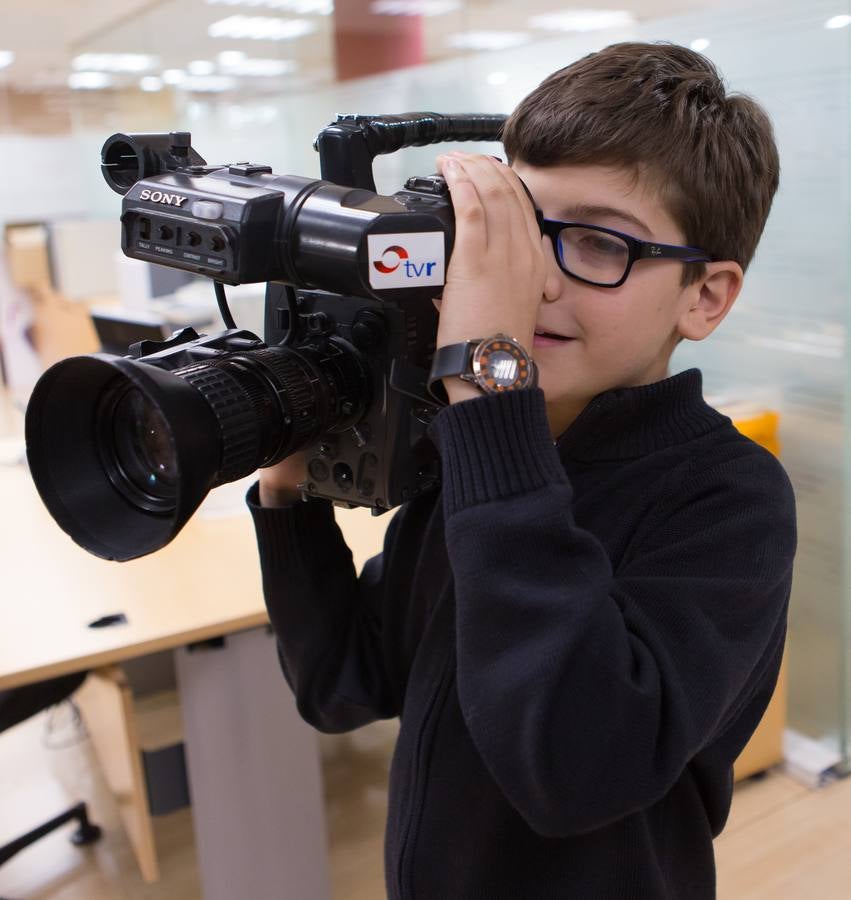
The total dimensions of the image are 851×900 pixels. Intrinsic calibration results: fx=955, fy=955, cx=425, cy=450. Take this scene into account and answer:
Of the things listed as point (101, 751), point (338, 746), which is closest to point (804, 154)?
point (338, 746)

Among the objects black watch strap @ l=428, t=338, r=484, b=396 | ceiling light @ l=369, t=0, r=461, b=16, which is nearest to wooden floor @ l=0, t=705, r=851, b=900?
black watch strap @ l=428, t=338, r=484, b=396

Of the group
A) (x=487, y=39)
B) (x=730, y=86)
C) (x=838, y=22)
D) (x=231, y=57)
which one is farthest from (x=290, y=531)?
(x=231, y=57)

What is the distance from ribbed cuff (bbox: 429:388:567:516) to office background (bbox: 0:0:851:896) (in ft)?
5.12

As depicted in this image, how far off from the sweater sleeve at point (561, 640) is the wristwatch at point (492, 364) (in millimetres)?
12

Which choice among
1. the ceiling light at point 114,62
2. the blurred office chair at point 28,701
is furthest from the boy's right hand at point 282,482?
the ceiling light at point 114,62

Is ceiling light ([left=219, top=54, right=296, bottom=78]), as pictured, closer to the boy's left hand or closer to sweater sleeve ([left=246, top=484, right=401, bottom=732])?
sweater sleeve ([left=246, top=484, right=401, bottom=732])

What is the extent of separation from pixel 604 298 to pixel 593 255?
0.04 metres

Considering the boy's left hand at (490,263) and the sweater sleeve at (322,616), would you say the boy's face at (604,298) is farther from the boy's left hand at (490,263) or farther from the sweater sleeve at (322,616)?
the sweater sleeve at (322,616)

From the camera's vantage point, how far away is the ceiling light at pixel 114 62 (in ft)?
16.4

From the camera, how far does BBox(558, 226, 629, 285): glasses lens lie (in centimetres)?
71

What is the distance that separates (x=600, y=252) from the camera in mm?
714

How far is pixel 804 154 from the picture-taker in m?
1.97

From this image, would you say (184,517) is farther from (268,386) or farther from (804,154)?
(804,154)

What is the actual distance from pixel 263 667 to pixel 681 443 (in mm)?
1054
